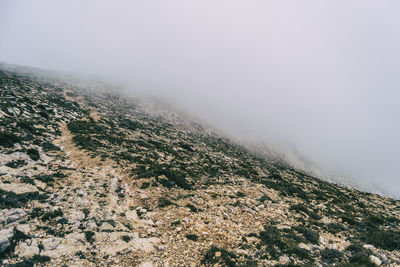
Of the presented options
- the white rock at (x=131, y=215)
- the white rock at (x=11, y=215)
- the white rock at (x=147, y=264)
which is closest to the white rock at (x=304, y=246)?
the white rock at (x=147, y=264)

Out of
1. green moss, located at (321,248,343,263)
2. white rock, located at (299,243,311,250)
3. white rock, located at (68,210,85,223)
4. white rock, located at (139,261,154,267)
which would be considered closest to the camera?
white rock, located at (139,261,154,267)

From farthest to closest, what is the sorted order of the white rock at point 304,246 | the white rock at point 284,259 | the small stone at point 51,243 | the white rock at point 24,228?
the white rock at point 304,246
the white rock at point 284,259
the white rock at point 24,228
the small stone at point 51,243

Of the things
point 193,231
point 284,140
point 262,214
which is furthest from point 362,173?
point 193,231

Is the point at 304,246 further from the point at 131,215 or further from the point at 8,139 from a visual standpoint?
the point at 8,139

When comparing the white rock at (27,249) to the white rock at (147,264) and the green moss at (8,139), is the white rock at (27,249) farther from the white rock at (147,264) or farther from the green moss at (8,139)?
the green moss at (8,139)

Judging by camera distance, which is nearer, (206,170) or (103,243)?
(103,243)

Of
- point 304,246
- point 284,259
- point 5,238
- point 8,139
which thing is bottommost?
point 5,238

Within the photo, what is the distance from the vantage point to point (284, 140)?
73.6 meters

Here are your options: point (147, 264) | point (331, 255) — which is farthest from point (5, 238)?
point (331, 255)

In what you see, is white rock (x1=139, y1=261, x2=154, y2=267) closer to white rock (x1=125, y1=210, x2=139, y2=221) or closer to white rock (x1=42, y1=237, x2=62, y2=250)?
white rock (x1=125, y1=210, x2=139, y2=221)

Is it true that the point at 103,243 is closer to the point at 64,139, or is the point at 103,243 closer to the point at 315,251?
the point at 315,251

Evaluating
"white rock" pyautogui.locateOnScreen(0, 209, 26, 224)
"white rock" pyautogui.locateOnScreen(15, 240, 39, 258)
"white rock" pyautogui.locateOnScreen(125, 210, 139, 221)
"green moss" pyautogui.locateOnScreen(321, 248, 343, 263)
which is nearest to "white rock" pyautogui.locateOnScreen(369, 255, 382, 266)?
"green moss" pyautogui.locateOnScreen(321, 248, 343, 263)

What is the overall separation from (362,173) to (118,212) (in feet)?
315

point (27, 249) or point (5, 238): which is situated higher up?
point (5, 238)
